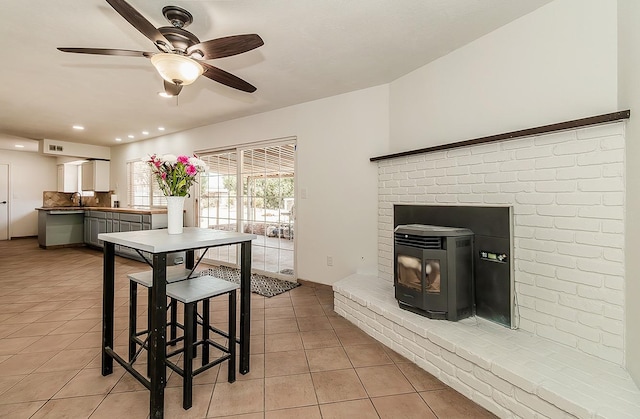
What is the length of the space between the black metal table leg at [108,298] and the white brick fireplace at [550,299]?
→ 1.95 meters

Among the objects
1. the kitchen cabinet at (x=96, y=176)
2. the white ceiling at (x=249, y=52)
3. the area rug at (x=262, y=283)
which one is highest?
the white ceiling at (x=249, y=52)

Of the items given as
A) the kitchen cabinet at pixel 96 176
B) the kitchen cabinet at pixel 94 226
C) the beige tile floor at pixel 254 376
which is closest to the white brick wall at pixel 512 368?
the beige tile floor at pixel 254 376

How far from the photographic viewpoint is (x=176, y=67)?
177cm

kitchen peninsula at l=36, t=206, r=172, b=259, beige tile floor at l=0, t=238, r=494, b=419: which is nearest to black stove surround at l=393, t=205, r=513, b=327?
beige tile floor at l=0, t=238, r=494, b=419

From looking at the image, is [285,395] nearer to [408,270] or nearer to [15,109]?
[408,270]

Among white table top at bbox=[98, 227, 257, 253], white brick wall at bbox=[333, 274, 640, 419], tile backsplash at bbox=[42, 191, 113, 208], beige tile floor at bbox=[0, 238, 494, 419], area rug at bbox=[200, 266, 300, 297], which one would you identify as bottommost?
beige tile floor at bbox=[0, 238, 494, 419]

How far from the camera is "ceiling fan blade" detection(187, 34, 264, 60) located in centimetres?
162

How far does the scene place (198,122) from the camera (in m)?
4.77

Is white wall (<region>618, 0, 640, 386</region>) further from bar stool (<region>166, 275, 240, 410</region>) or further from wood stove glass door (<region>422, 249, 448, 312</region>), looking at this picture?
bar stool (<region>166, 275, 240, 410</region>)

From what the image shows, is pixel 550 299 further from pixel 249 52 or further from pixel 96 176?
pixel 96 176

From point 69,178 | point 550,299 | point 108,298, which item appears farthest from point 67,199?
point 550,299

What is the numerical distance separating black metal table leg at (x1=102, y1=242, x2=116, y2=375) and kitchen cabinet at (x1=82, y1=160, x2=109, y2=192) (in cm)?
649

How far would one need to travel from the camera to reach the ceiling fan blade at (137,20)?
1370mm

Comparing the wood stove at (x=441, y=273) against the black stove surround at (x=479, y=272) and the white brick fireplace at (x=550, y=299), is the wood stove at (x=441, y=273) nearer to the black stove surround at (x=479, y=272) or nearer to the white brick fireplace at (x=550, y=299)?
the black stove surround at (x=479, y=272)
